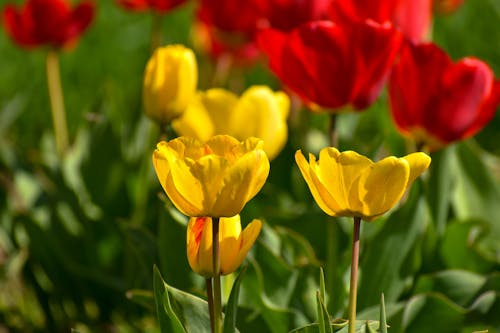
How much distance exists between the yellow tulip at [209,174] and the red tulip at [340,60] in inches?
17.4

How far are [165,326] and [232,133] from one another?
629 mm

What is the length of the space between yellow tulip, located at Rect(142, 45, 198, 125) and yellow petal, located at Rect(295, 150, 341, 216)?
0.58 meters

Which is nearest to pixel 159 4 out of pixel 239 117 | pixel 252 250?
pixel 239 117

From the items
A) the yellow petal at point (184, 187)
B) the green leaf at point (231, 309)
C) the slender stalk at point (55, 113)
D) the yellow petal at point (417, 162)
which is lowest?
the slender stalk at point (55, 113)

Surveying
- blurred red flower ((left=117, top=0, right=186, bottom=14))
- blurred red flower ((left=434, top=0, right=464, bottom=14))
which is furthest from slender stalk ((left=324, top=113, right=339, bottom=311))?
blurred red flower ((left=434, top=0, right=464, bottom=14))

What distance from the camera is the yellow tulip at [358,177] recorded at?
3.27ft

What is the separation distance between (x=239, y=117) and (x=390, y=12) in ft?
1.02

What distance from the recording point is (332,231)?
1.44 m

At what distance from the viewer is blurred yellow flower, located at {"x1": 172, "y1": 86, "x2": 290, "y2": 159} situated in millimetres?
1667

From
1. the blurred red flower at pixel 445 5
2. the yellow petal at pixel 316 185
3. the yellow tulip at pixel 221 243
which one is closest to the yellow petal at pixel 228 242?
the yellow tulip at pixel 221 243

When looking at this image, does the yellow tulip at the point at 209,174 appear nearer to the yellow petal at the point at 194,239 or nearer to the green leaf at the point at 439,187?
the yellow petal at the point at 194,239

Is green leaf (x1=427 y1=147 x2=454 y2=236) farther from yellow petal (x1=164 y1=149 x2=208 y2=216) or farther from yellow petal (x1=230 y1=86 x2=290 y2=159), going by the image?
yellow petal (x1=164 y1=149 x2=208 y2=216)

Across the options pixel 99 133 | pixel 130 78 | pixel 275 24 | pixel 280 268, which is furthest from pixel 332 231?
pixel 130 78

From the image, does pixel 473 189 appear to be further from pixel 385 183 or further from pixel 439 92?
pixel 385 183
